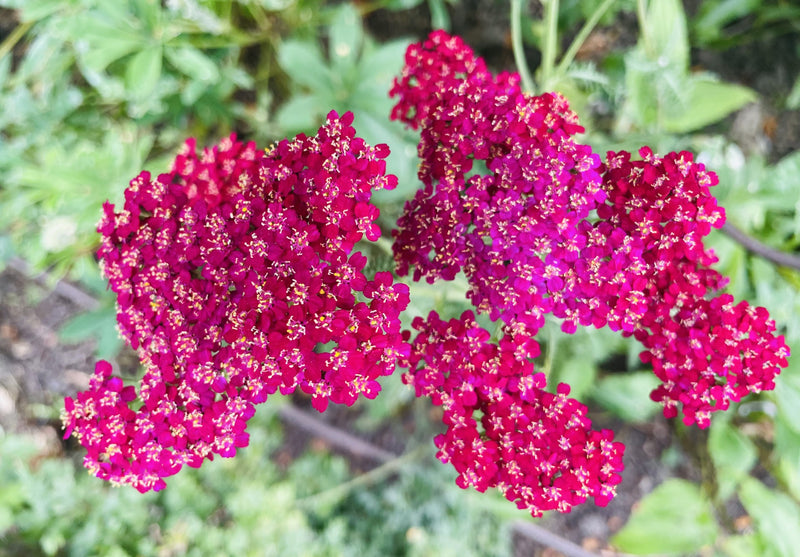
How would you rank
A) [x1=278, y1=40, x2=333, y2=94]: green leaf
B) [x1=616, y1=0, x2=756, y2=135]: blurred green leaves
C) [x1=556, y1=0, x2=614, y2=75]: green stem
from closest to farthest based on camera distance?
[x1=556, y1=0, x2=614, y2=75]: green stem
[x1=616, y1=0, x2=756, y2=135]: blurred green leaves
[x1=278, y1=40, x2=333, y2=94]: green leaf

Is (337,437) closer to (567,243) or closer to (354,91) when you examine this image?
(354,91)

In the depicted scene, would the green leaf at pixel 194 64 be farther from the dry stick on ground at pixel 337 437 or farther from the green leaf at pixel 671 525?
the green leaf at pixel 671 525

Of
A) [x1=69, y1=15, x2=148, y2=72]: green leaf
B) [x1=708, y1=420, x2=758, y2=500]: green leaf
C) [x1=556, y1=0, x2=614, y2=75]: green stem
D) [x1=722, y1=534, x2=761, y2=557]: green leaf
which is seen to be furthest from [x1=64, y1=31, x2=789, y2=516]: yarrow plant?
[x1=722, y1=534, x2=761, y2=557]: green leaf

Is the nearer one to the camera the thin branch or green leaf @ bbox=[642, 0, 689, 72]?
green leaf @ bbox=[642, 0, 689, 72]

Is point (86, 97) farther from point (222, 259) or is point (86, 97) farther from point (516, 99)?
point (516, 99)

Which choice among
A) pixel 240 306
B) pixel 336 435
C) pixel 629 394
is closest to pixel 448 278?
pixel 240 306

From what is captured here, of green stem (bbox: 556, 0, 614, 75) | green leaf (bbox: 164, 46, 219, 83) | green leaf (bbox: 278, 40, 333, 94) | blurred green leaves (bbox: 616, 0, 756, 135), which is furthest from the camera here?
green leaf (bbox: 278, 40, 333, 94)

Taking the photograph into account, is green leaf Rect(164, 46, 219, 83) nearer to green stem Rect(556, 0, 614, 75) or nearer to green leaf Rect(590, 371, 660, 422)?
green stem Rect(556, 0, 614, 75)
